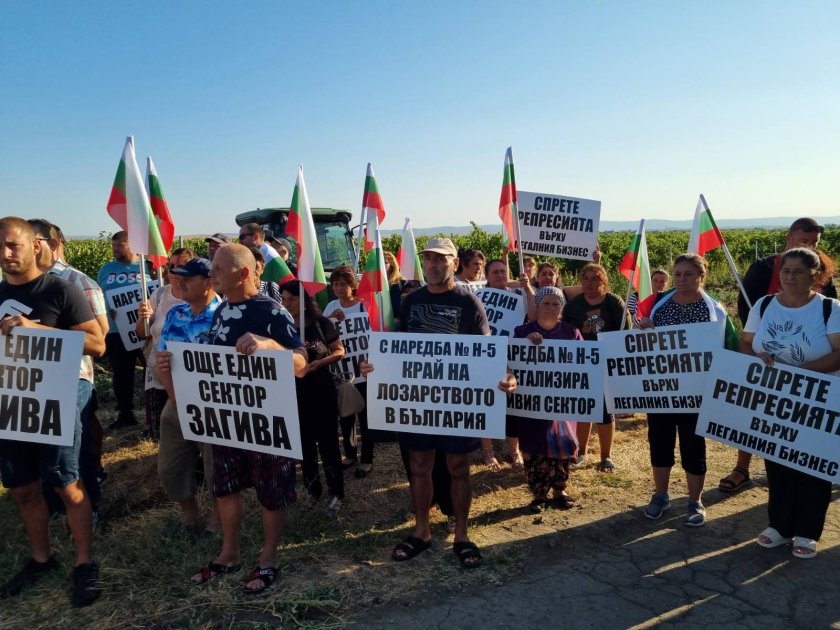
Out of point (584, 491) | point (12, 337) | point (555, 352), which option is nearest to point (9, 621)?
point (12, 337)

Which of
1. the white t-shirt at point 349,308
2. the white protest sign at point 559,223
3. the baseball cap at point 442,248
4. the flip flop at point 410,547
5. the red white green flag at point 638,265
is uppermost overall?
the white protest sign at point 559,223

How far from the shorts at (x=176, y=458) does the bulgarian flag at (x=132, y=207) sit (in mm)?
1539

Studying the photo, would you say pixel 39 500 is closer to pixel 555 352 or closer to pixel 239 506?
pixel 239 506

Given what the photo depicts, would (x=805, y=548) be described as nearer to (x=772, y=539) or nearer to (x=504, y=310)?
(x=772, y=539)

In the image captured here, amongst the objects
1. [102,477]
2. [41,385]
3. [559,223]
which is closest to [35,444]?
[41,385]

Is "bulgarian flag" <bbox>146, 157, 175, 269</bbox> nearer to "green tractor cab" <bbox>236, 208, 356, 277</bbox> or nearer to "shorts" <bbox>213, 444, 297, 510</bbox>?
"shorts" <bbox>213, 444, 297, 510</bbox>

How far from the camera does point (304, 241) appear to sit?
469cm

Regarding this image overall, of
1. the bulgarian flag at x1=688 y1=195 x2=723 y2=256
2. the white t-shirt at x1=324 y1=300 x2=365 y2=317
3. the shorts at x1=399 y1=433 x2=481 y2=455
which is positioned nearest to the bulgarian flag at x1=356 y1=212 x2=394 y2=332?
the white t-shirt at x1=324 y1=300 x2=365 y2=317

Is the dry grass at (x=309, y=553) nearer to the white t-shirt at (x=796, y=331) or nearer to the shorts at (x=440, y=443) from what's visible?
the shorts at (x=440, y=443)

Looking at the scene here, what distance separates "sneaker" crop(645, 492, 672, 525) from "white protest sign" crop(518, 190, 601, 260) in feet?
10.6

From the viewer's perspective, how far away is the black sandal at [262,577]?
3693mm

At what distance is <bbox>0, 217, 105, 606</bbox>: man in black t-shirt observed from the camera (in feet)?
11.7

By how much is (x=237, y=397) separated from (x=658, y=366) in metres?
3.19

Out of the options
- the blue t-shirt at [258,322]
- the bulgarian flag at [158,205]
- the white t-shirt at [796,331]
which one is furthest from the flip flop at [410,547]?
the bulgarian flag at [158,205]
